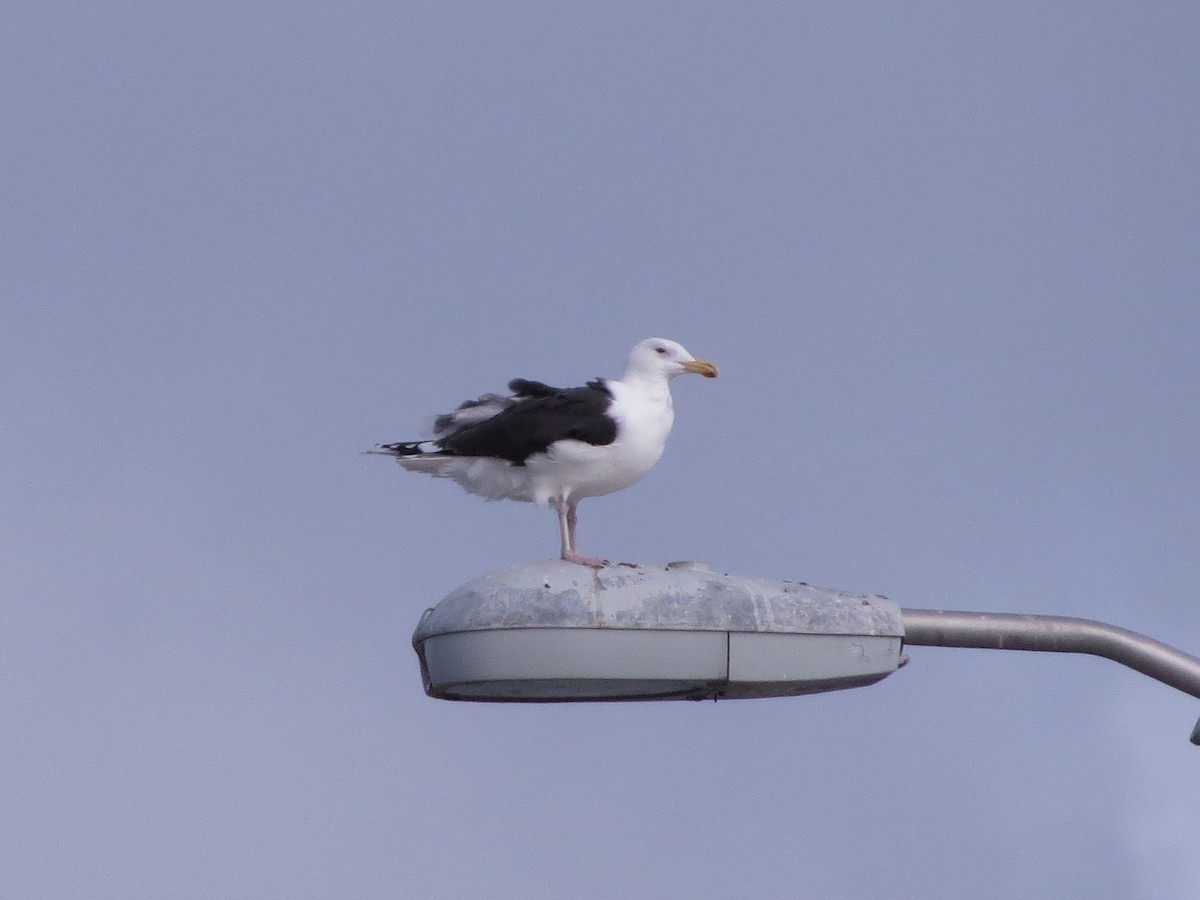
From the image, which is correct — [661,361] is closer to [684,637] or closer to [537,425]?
[537,425]

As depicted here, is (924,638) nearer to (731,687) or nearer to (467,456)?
(731,687)

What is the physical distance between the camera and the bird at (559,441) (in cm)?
877

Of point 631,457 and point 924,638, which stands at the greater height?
point 631,457

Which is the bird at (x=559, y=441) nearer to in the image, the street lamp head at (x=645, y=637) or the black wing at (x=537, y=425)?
the black wing at (x=537, y=425)

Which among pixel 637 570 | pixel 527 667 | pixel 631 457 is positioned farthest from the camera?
pixel 631 457

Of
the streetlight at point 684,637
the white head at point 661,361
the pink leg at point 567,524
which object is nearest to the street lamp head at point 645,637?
the streetlight at point 684,637

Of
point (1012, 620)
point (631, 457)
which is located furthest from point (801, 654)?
point (631, 457)

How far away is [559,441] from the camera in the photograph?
873 centimetres

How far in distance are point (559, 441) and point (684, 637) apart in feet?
11.6

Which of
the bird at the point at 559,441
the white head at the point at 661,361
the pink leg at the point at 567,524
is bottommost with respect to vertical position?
the pink leg at the point at 567,524

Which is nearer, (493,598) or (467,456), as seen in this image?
(493,598)

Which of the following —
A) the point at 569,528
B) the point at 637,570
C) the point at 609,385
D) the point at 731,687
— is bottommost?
the point at 731,687

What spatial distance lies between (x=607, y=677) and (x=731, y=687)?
1.49ft

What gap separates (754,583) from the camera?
5512 mm
